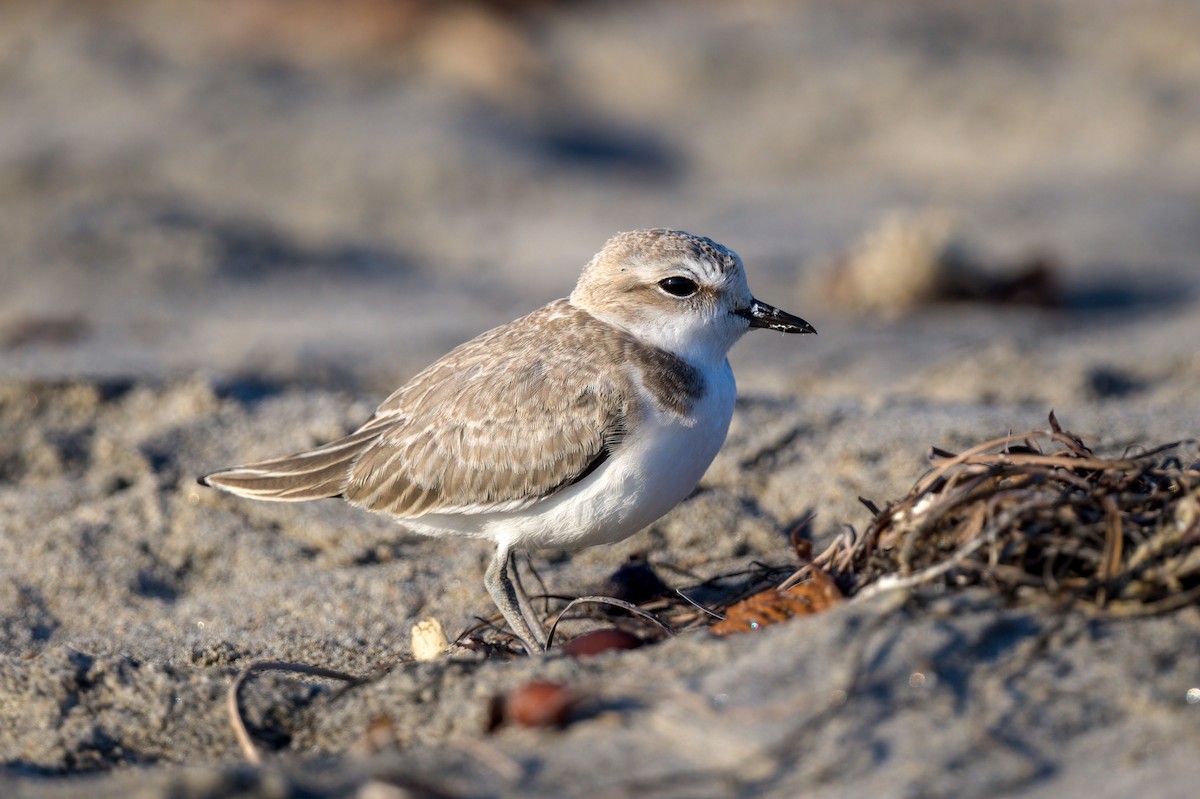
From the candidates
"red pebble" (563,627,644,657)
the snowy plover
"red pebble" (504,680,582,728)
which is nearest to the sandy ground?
"red pebble" (504,680,582,728)

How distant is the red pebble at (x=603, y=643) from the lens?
3.25m

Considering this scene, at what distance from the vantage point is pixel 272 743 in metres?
3.10

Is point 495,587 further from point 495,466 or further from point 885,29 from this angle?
point 885,29

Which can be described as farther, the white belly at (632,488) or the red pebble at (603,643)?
the white belly at (632,488)

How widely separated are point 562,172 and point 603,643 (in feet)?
32.0

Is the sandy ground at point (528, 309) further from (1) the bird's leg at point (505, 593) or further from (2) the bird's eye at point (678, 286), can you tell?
(2) the bird's eye at point (678, 286)

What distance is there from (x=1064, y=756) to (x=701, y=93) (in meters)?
12.7

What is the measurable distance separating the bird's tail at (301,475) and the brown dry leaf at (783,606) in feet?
5.10

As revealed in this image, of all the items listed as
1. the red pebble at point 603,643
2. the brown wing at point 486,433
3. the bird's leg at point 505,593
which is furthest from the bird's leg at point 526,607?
the red pebble at point 603,643

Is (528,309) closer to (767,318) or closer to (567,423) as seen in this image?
(767,318)

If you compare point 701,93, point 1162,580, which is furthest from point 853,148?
point 1162,580

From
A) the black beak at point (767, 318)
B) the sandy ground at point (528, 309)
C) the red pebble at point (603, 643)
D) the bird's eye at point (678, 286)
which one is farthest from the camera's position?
the black beak at point (767, 318)

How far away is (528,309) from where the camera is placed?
29.8ft

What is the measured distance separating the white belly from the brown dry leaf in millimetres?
565
